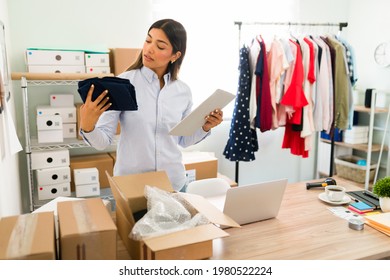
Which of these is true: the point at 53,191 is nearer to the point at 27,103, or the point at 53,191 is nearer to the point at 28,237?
the point at 27,103

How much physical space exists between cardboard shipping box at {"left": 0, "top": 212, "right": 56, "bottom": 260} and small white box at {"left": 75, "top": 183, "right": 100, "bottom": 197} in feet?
5.47

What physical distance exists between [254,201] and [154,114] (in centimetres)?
60

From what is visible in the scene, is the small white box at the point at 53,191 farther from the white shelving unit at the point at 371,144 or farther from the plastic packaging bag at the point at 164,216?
the white shelving unit at the point at 371,144

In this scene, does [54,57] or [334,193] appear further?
[54,57]

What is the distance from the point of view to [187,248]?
109 centimetres

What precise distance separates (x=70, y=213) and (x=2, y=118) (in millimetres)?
496

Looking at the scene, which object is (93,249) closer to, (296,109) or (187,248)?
(187,248)

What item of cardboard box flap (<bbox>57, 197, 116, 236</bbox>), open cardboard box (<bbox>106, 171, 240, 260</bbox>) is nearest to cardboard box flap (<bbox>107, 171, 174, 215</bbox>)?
open cardboard box (<bbox>106, 171, 240, 260</bbox>)

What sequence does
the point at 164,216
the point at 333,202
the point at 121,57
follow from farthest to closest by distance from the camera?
the point at 121,57 < the point at 333,202 < the point at 164,216

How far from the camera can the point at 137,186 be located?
1374mm

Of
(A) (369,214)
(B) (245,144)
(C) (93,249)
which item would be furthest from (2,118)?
(B) (245,144)

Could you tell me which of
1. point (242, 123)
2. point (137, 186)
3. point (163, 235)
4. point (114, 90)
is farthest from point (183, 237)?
point (242, 123)

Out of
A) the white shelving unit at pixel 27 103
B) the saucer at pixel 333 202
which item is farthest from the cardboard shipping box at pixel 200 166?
the saucer at pixel 333 202

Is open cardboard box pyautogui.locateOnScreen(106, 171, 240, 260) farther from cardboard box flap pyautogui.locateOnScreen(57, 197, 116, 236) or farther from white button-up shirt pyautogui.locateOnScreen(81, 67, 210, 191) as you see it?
white button-up shirt pyautogui.locateOnScreen(81, 67, 210, 191)
